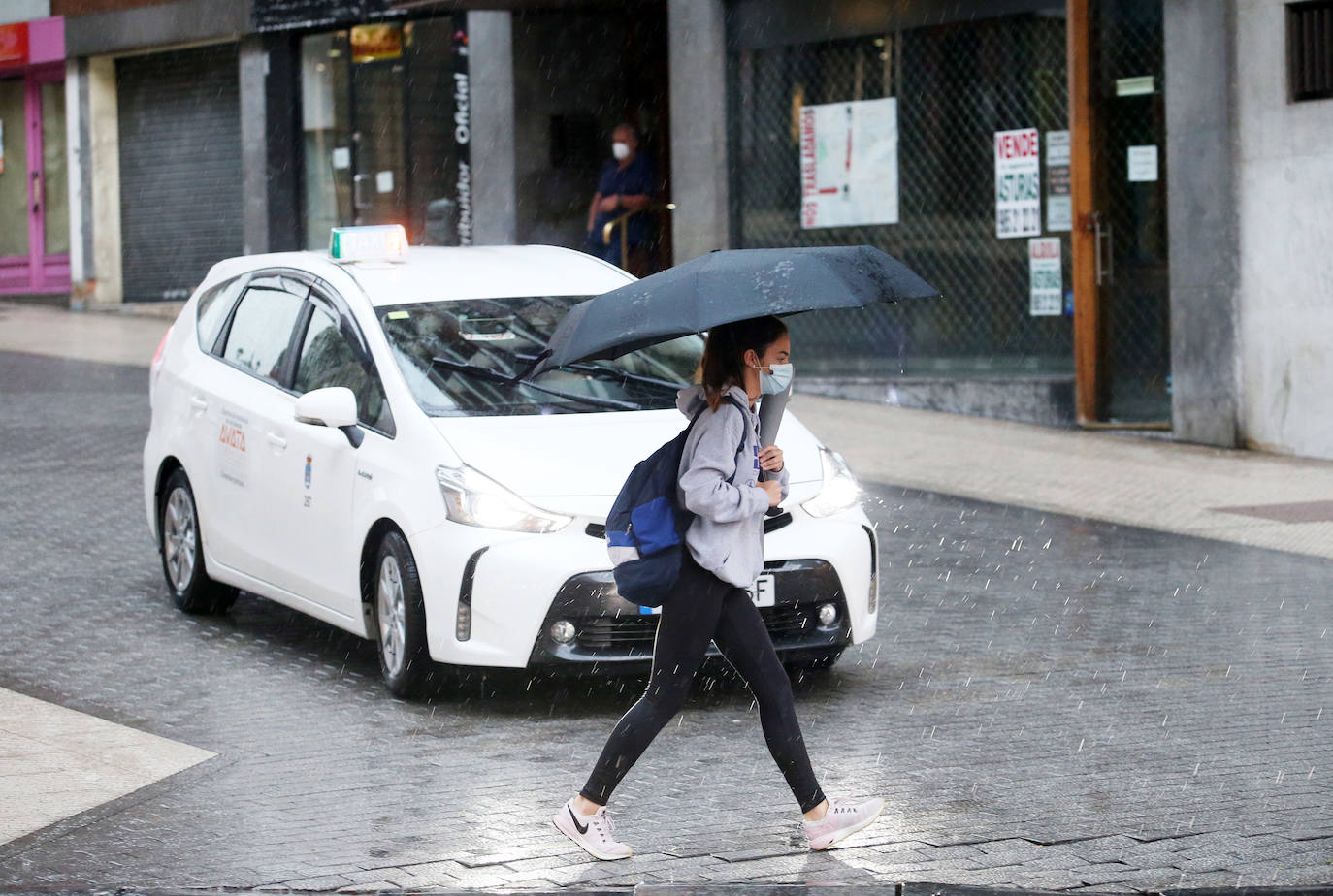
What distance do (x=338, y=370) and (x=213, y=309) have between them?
5.24 ft

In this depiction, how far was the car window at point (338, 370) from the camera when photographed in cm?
755

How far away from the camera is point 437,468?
7051 millimetres

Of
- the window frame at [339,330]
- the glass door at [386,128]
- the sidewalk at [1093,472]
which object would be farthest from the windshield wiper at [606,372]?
the glass door at [386,128]

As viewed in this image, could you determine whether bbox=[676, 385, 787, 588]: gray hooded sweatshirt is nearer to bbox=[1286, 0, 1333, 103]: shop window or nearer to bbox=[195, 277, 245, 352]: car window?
bbox=[195, 277, 245, 352]: car window

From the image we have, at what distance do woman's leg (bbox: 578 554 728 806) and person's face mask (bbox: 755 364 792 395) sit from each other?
0.53 meters

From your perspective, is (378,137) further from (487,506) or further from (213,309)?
(487,506)

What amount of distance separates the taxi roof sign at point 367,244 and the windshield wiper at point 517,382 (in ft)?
2.62

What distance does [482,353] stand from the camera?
779cm

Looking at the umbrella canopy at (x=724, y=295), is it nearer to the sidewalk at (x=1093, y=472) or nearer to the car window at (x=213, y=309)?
the car window at (x=213, y=309)

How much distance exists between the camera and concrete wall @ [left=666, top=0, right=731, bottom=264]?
17.8 meters

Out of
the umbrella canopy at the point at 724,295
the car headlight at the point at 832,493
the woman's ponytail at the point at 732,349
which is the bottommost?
the car headlight at the point at 832,493

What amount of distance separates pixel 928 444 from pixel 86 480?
18.7 ft

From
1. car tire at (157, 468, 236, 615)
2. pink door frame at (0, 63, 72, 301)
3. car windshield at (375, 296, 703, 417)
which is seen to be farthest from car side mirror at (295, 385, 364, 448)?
pink door frame at (0, 63, 72, 301)

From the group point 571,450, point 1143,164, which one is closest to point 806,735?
point 571,450
